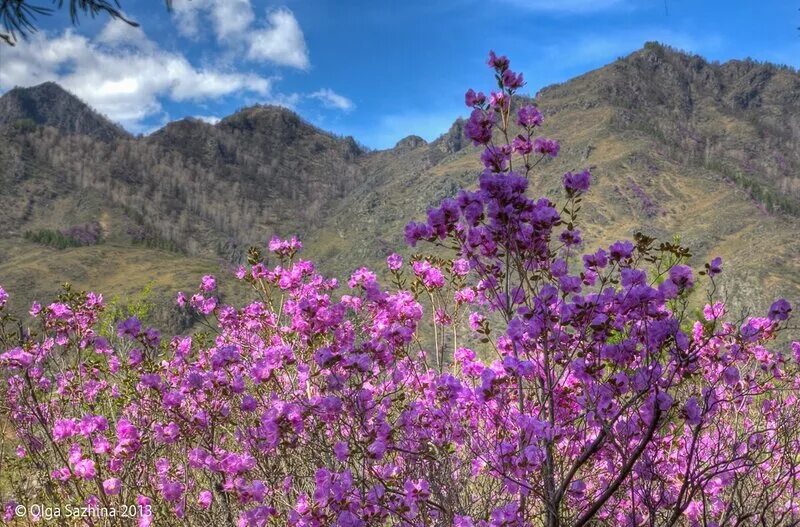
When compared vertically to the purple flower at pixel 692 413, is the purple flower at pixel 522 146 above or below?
above

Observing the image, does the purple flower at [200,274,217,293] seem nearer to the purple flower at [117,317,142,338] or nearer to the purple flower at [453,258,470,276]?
the purple flower at [117,317,142,338]

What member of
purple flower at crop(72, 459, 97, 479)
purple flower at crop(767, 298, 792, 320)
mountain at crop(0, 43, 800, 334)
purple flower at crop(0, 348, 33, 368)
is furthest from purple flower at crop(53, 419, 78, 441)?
mountain at crop(0, 43, 800, 334)

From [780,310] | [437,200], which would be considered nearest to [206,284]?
[780,310]

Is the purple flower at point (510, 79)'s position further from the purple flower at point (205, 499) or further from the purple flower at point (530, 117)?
the purple flower at point (205, 499)

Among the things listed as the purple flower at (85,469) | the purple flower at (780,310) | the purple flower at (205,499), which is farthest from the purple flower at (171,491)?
the purple flower at (780,310)

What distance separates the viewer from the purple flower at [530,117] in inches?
152

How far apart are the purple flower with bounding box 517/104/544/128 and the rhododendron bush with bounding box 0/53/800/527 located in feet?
0.06

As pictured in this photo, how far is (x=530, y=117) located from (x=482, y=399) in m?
2.22

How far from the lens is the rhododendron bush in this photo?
2.90 meters

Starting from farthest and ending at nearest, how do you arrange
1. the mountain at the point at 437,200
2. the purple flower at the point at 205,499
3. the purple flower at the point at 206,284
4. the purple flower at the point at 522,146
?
the mountain at the point at 437,200 → the purple flower at the point at 206,284 → the purple flower at the point at 205,499 → the purple flower at the point at 522,146

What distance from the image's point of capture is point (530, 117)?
3.93 meters

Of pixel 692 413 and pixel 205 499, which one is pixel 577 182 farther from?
pixel 205 499

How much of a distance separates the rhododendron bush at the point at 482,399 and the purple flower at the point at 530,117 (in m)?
0.02

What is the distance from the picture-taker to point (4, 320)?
507cm
